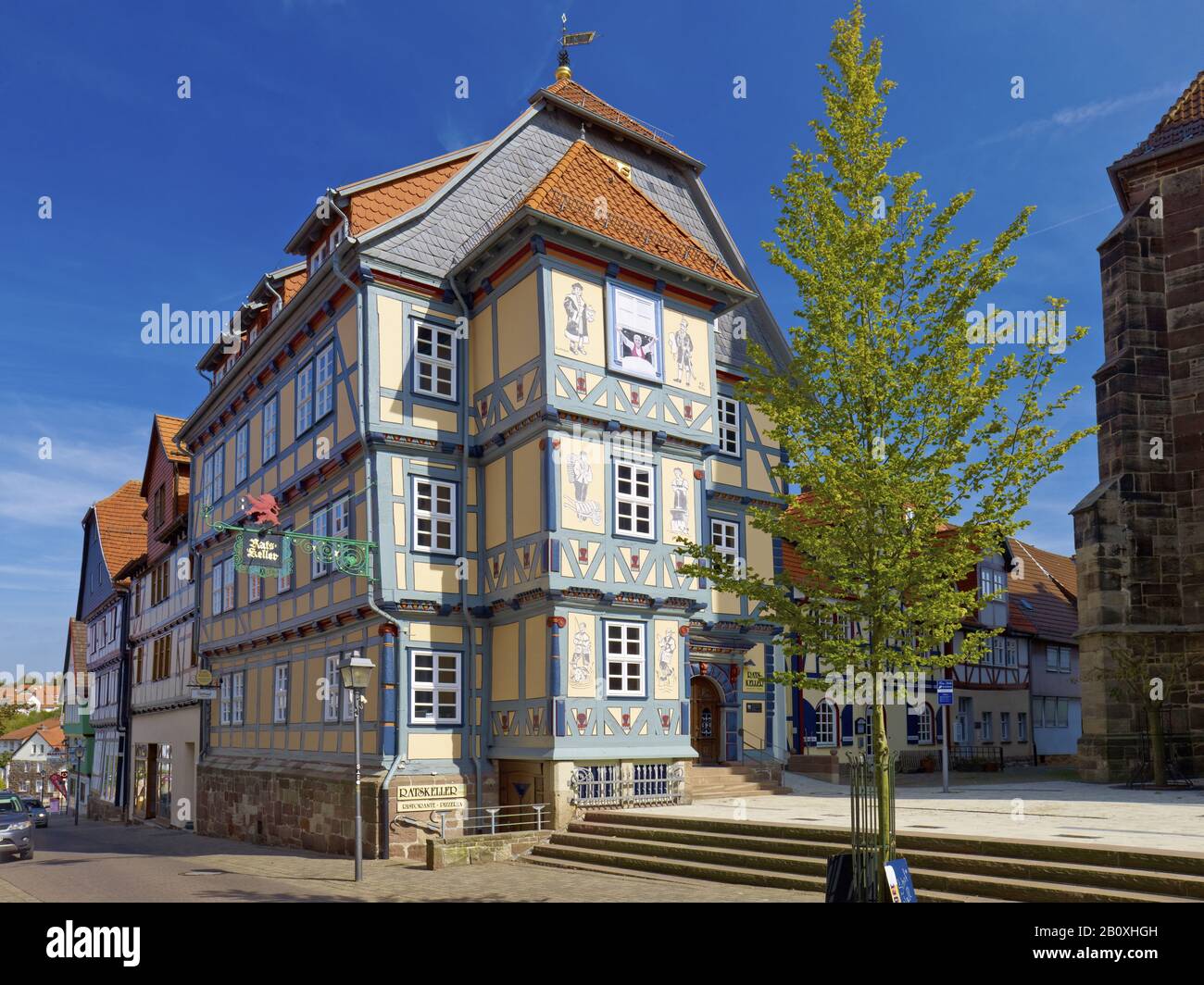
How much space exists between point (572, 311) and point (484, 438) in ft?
9.96

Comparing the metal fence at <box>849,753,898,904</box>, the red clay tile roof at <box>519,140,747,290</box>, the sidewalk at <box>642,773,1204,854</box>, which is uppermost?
the red clay tile roof at <box>519,140,747,290</box>

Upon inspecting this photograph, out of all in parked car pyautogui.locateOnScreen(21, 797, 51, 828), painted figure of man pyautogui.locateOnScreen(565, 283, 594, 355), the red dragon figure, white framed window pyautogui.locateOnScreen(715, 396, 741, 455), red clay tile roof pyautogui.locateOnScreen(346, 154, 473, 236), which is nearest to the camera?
painted figure of man pyautogui.locateOnScreen(565, 283, 594, 355)

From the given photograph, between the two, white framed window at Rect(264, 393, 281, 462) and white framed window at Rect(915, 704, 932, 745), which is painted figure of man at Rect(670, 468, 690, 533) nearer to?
white framed window at Rect(264, 393, 281, 462)

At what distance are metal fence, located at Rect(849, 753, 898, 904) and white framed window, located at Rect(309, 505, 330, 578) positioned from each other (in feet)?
49.9

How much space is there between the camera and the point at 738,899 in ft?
42.5

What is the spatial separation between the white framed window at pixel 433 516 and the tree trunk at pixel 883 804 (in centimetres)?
1194

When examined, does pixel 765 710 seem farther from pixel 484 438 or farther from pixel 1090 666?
pixel 484 438

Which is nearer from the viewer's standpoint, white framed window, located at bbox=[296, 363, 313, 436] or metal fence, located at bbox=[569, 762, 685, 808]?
metal fence, located at bbox=[569, 762, 685, 808]

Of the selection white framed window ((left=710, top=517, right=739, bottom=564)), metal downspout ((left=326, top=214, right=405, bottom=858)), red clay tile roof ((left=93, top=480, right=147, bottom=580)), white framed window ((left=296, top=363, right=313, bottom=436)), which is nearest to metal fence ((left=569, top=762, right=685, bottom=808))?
metal downspout ((left=326, top=214, right=405, bottom=858))

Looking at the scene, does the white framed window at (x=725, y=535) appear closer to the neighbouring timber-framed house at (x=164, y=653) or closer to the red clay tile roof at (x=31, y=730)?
the neighbouring timber-framed house at (x=164, y=653)

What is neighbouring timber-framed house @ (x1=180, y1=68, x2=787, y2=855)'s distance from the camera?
1958 centimetres

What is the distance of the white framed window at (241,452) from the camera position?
28.4 m

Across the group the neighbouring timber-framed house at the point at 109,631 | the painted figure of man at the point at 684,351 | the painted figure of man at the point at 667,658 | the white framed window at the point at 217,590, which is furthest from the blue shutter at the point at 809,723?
the neighbouring timber-framed house at the point at 109,631
